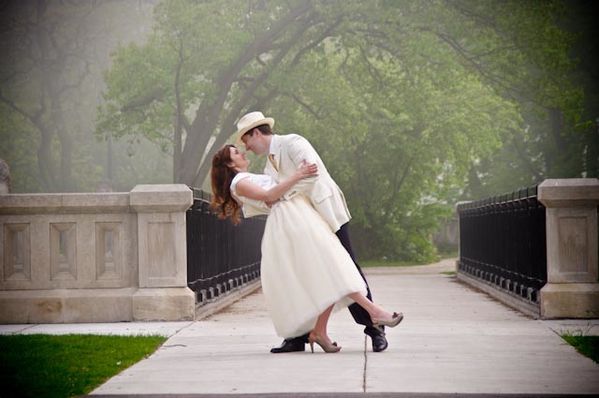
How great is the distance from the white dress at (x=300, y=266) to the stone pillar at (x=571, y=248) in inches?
148

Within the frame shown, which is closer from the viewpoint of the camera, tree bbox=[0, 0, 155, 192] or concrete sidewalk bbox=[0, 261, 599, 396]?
concrete sidewalk bbox=[0, 261, 599, 396]

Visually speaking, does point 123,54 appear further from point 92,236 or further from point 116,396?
point 116,396

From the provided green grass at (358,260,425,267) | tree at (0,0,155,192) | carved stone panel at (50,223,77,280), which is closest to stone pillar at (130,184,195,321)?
carved stone panel at (50,223,77,280)

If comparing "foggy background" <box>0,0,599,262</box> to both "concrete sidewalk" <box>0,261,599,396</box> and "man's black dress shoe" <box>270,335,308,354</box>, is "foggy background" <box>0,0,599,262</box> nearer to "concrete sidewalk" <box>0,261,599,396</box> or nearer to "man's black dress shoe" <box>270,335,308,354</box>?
"concrete sidewalk" <box>0,261,599,396</box>

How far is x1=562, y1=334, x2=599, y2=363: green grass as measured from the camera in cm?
846

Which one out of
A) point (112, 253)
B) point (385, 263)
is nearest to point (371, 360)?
point (112, 253)

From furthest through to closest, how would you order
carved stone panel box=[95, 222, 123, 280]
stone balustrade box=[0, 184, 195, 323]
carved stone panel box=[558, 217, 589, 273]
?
carved stone panel box=[95, 222, 123, 280] → stone balustrade box=[0, 184, 195, 323] → carved stone panel box=[558, 217, 589, 273]

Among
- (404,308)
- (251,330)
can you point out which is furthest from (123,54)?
(251,330)

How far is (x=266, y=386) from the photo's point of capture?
7.00 m

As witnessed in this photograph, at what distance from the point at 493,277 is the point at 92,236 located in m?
7.26

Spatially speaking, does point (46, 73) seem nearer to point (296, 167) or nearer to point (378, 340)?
point (296, 167)

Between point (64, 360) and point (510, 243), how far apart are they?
27.2 feet

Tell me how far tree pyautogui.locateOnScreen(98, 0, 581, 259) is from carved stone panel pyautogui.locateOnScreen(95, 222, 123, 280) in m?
18.6

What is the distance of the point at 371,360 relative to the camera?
8.29 m
